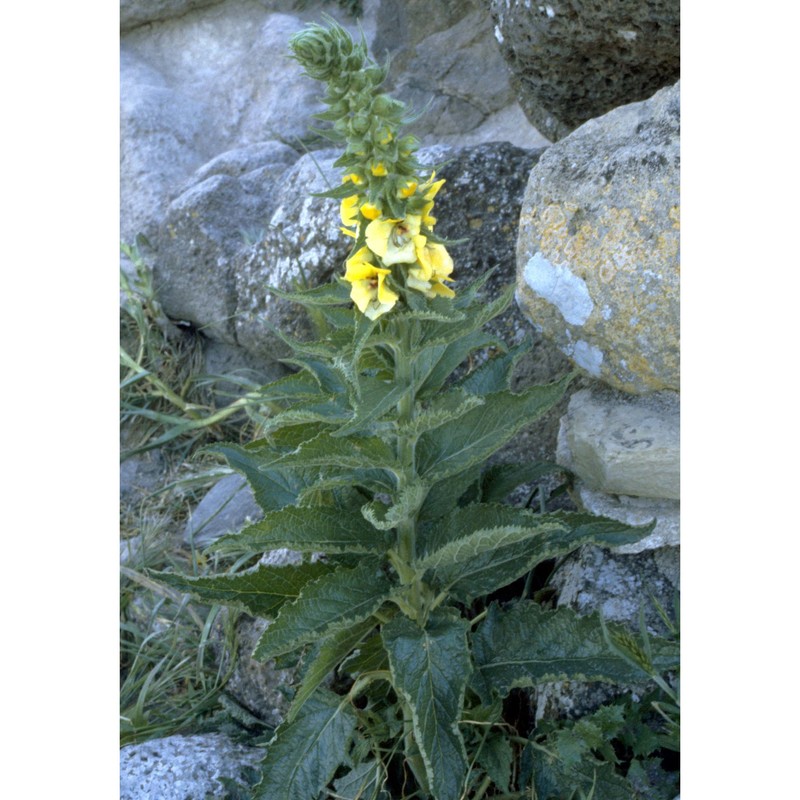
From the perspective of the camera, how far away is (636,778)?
1526 millimetres

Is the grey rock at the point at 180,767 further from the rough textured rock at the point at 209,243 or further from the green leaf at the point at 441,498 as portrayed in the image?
the rough textured rock at the point at 209,243

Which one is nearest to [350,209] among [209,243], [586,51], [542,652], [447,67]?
[542,652]

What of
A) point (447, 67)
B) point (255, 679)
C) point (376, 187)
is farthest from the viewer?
point (447, 67)

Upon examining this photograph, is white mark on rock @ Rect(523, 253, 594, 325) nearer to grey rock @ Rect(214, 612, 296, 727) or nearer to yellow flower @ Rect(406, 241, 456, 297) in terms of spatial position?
yellow flower @ Rect(406, 241, 456, 297)

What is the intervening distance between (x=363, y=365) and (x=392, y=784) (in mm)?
799

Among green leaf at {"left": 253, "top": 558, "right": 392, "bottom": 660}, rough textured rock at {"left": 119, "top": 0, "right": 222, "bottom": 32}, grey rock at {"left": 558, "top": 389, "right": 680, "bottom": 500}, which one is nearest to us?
green leaf at {"left": 253, "top": 558, "right": 392, "bottom": 660}

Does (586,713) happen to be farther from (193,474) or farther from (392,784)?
(193,474)

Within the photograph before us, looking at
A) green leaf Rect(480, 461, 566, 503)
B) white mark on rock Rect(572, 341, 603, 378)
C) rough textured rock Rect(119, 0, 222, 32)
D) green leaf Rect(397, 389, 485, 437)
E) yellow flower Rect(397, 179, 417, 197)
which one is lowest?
green leaf Rect(480, 461, 566, 503)

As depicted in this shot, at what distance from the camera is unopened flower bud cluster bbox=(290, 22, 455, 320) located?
3.89 feet

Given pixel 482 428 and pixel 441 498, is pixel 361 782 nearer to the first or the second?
pixel 441 498

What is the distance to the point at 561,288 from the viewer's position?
1787 millimetres

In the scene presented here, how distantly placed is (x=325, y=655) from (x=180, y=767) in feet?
1.44

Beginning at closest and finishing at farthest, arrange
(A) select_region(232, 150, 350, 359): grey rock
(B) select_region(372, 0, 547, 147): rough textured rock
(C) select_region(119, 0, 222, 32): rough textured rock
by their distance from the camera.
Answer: (A) select_region(232, 150, 350, 359): grey rock
(B) select_region(372, 0, 547, 147): rough textured rock
(C) select_region(119, 0, 222, 32): rough textured rock

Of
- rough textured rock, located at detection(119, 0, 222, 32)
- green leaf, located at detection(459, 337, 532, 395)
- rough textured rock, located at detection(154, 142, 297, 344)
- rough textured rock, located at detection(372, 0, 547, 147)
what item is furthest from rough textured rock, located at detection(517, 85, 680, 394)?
rough textured rock, located at detection(119, 0, 222, 32)
